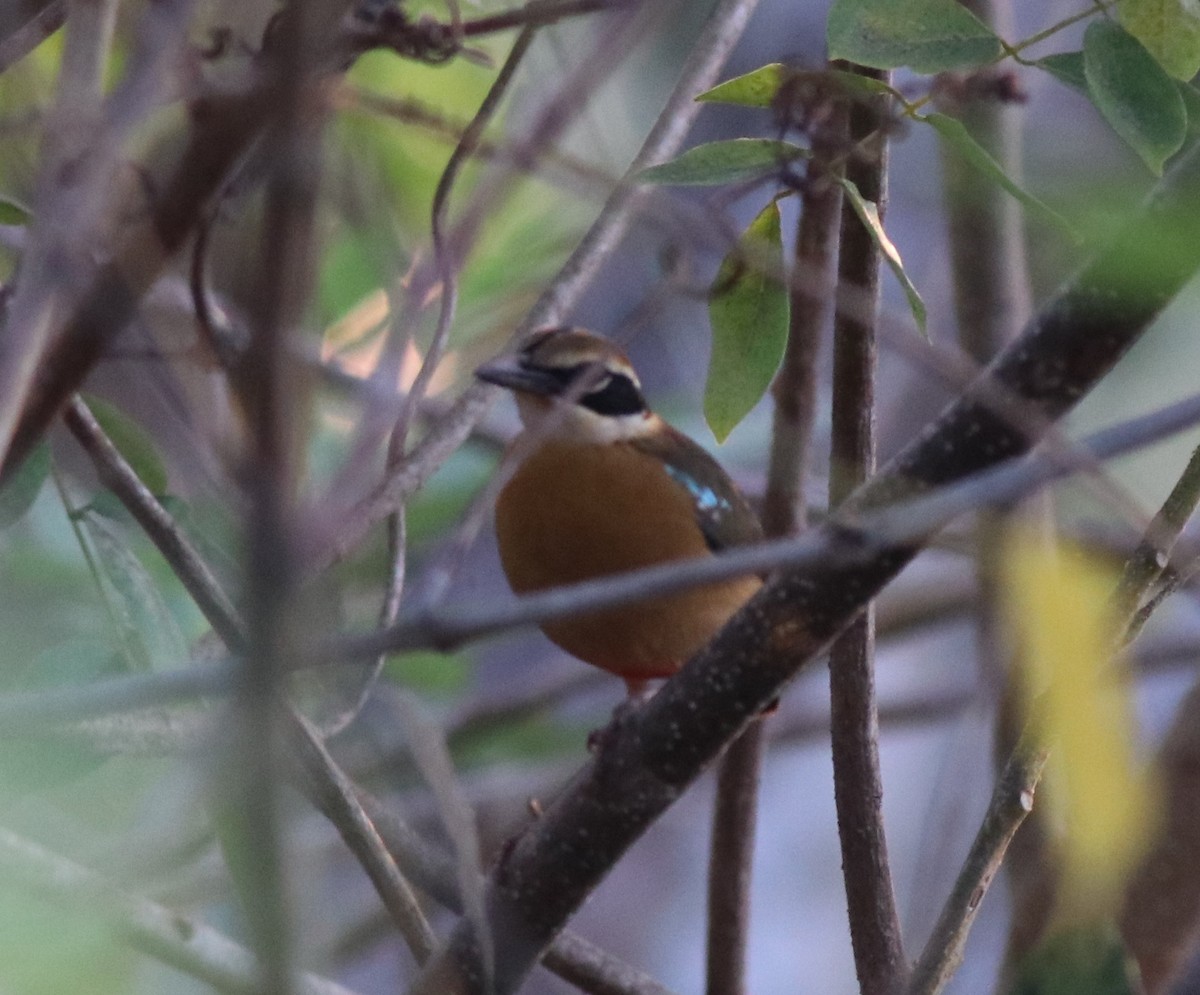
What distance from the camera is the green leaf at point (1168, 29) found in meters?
1.75

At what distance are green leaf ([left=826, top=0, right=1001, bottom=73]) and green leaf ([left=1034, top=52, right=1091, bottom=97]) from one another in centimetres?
7

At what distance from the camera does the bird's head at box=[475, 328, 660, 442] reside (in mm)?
2797

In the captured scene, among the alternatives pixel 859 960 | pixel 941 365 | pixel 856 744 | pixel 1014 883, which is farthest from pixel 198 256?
pixel 1014 883

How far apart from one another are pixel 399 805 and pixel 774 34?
12.1ft

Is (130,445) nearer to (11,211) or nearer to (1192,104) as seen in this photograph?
(11,211)

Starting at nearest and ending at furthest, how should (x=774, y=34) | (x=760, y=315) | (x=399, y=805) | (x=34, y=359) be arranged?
(x=34, y=359)
(x=760, y=315)
(x=399, y=805)
(x=774, y=34)

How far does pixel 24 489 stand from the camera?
84.6 inches

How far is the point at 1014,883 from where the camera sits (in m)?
3.17

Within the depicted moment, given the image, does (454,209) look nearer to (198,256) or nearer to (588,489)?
(588,489)

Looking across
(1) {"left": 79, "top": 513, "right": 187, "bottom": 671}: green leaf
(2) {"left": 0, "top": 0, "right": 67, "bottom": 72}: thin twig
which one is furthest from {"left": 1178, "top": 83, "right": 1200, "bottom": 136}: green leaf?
(1) {"left": 79, "top": 513, "right": 187, "bottom": 671}: green leaf

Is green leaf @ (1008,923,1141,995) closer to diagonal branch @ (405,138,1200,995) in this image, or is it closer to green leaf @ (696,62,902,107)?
diagonal branch @ (405,138,1200,995)

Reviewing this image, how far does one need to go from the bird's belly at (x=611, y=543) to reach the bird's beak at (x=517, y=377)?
34cm

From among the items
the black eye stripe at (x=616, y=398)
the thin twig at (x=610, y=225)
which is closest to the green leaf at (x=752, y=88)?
the thin twig at (x=610, y=225)

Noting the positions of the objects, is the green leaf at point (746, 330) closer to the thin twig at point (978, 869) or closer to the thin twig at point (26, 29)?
the thin twig at point (978, 869)
